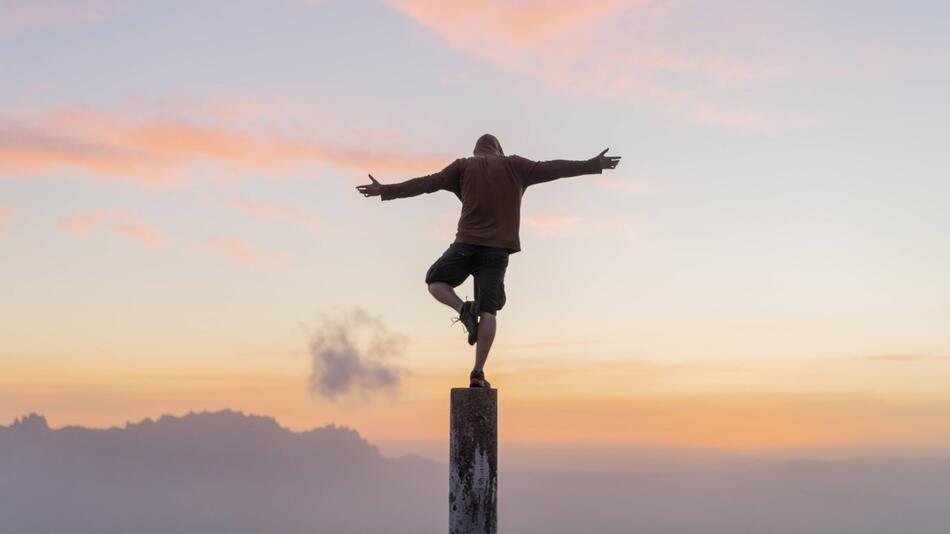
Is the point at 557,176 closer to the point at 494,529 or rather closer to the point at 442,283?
the point at 442,283

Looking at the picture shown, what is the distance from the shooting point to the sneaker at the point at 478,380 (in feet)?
41.9

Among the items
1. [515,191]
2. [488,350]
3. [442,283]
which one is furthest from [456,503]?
[515,191]

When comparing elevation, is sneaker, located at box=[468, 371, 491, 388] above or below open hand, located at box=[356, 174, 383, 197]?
below

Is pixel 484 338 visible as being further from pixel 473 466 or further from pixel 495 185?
pixel 495 185

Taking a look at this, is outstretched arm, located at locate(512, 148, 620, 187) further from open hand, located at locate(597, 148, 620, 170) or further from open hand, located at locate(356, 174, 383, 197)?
open hand, located at locate(356, 174, 383, 197)

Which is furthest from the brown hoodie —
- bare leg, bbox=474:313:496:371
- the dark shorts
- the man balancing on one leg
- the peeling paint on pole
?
the peeling paint on pole

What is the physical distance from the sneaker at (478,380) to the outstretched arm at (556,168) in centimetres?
265

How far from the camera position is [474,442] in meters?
12.3

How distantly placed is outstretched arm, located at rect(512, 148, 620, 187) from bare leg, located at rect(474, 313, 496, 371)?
1.96m

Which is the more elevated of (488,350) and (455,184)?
(455,184)

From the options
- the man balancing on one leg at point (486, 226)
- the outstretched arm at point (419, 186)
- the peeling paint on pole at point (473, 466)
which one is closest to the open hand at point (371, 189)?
the outstretched arm at point (419, 186)

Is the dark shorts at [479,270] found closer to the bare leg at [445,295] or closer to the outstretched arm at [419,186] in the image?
the bare leg at [445,295]

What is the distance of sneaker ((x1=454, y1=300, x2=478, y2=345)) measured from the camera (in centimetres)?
1301

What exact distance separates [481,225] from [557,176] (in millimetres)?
1206
